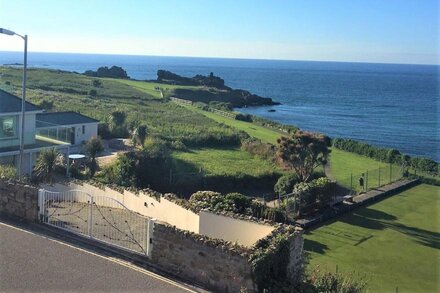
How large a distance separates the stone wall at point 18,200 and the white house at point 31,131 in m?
12.9

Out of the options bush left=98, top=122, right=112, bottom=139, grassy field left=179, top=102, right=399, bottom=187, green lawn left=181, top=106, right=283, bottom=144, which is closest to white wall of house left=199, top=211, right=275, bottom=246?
grassy field left=179, top=102, right=399, bottom=187

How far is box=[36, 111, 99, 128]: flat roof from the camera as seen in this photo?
33.0 m

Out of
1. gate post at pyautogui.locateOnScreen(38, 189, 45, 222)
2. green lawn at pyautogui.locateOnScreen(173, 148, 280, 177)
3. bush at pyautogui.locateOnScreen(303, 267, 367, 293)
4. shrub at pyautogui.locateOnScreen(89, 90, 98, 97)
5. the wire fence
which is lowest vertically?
the wire fence

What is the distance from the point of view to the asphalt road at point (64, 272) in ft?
31.9

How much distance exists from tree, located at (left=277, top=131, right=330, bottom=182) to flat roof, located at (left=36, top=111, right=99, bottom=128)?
13676mm

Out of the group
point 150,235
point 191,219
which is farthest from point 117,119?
point 150,235

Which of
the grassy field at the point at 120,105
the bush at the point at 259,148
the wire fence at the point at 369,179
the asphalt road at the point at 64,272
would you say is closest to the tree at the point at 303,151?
the wire fence at the point at 369,179

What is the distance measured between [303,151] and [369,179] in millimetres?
7294

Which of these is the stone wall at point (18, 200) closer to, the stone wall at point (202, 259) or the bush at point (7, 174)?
the bush at point (7, 174)

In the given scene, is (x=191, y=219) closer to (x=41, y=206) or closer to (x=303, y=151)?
(x=41, y=206)

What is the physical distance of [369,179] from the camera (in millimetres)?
36094

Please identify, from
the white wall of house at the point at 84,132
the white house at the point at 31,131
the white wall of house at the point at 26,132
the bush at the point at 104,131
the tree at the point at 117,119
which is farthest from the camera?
the tree at the point at 117,119

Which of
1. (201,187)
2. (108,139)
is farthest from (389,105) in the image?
(201,187)

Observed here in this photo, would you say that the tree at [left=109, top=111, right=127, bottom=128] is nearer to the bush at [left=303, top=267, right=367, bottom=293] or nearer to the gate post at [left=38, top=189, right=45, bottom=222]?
the gate post at [left=38, top=189, right=45, bottom=222]
